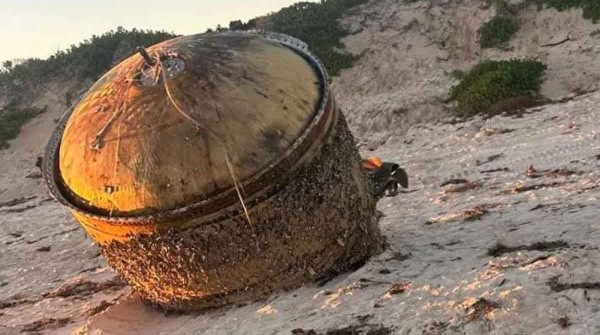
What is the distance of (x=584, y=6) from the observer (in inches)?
681

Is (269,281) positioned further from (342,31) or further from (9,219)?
(342,31)

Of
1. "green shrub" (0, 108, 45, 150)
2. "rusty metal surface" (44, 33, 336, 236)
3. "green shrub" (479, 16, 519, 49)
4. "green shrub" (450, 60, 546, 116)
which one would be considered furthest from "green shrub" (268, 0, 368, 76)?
"rusty metal surface" (44, 33, 336, 236)

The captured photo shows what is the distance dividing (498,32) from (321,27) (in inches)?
213

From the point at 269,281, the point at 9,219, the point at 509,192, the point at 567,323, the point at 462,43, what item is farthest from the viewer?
the point at 462,43

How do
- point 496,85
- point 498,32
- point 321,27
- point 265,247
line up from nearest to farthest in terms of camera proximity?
point 265,247 < point 496,85 < point 498,32 < point 321,27

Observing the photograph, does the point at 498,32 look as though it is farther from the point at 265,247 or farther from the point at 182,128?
the point at 182,128

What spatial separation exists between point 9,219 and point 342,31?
1115cm

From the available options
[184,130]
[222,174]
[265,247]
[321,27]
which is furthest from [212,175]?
[321,27]

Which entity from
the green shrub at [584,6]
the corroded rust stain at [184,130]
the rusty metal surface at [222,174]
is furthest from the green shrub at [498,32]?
the corroded rust stain at [184,130]

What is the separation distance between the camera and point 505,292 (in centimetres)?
429

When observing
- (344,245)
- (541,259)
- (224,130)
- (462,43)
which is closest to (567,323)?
(541,259)

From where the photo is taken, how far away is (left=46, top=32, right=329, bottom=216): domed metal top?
481 cm

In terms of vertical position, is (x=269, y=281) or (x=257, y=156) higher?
(x=257, y=156)

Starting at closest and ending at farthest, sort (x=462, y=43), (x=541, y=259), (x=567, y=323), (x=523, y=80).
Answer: (x=567, y=323) → (x=541, y=259) → (x=523, y=80) → (x=462, y=43)
